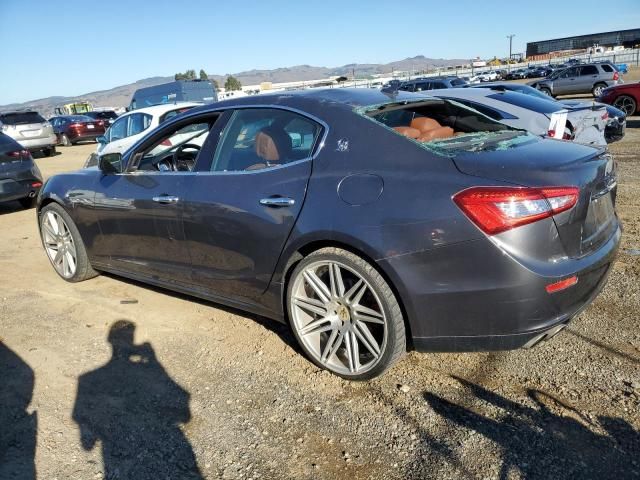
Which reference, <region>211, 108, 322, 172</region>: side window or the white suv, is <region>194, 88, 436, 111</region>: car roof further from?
the white suv

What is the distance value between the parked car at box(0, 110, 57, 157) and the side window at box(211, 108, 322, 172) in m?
16.8

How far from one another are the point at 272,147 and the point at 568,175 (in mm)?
1681

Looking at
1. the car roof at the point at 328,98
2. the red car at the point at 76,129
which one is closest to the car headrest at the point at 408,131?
the car roof at the point at 328,98

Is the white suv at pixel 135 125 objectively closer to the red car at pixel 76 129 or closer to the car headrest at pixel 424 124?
the car headrest at pixel 424 124

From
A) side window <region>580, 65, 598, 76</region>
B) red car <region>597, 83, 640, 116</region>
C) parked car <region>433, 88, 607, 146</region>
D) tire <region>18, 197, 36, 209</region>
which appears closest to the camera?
parked car <region>433, 88, 607, 146</region>

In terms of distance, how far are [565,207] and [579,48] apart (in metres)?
109

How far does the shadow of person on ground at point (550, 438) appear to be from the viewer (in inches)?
85.9

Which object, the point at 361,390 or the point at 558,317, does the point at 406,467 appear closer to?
the point at 361,390

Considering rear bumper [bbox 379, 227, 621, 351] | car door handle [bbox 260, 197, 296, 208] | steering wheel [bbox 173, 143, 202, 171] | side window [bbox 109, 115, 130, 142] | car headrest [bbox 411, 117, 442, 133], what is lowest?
rear bumper [bbox 379, 227, 621, 351]

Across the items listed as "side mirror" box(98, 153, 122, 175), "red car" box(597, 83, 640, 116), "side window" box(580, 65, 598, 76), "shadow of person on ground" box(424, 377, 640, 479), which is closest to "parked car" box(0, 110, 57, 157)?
"side mirror" box(98, 153, 122, 175)

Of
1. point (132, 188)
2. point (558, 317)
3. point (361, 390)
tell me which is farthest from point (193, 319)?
point (558, 317)

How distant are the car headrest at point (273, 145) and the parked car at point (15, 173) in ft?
21.2

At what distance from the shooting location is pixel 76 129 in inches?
932

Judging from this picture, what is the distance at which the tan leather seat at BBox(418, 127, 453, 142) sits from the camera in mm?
3193
